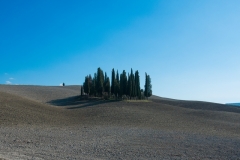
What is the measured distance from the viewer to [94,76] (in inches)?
2215

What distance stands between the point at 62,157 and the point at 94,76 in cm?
4536

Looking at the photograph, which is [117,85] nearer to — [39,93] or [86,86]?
[86,86]

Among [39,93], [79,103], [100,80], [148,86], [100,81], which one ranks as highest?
[100,80]

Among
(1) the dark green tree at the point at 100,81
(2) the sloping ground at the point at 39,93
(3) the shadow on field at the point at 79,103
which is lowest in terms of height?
(3) the shadow on field at the point at 79,103

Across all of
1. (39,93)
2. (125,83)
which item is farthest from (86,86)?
(39,93)

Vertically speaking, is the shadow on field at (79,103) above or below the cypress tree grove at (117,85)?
below

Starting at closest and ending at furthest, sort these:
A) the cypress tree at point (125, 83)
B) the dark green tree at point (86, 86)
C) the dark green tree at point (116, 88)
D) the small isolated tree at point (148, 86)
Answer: the cypress tree at point (125, 83) → the dark green tree at point (116, 88) → the small isolated tree at point (148, 86) → the dark green tree at point (86, 86)

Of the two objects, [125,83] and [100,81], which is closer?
[125,83]

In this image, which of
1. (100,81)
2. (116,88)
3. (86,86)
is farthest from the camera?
(86,86)

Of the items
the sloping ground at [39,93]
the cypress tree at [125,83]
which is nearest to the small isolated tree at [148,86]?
the cypress tree at [125,83]

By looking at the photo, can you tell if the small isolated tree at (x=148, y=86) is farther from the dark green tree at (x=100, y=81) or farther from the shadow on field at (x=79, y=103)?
the shadow on field at (x=79, y=103)

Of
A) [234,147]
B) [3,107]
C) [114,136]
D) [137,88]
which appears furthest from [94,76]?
[234,147]

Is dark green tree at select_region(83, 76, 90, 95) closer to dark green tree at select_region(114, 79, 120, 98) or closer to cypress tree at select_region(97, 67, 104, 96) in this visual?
cypress tree at select_region(97, 67, 104, 96)

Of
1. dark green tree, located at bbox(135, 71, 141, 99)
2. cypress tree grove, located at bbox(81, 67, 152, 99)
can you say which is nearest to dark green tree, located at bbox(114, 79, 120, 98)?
cypress tree grove, located at bbox(81, 67, 152, 99)
